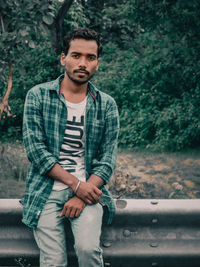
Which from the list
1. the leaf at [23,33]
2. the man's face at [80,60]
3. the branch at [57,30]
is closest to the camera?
the man's face at [80,60]

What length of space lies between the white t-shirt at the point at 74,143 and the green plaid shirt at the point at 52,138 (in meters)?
0.04

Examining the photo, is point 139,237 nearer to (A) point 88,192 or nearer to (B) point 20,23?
(A) point 88,192

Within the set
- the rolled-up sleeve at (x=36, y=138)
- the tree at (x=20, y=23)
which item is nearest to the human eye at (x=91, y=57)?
the rolled-up sleeve at (x=36, y=138)

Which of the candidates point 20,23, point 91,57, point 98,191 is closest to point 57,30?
point 20,23

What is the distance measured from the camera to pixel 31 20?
3.64m

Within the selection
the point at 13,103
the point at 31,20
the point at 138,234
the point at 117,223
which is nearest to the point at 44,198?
the point at 117,223

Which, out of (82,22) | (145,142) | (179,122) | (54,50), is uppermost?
(82,22)

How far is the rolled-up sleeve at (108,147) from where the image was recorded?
2494 mm

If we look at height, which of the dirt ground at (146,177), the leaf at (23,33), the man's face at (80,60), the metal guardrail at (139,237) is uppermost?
the leaf at (23,33)

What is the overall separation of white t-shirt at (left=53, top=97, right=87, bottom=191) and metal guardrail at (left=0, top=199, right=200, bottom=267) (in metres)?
0.41

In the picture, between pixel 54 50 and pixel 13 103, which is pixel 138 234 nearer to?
pixel 13 103

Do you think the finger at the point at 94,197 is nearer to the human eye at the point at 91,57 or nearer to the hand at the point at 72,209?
the hand at the point at 72,209

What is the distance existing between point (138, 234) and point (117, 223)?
0.16 m

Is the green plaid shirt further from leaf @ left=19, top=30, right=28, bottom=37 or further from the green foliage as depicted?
the green foliage
